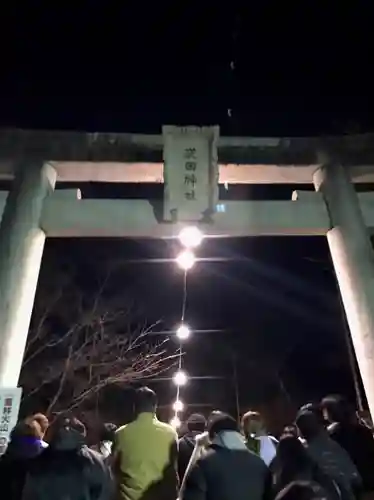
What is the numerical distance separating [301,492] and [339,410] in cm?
171

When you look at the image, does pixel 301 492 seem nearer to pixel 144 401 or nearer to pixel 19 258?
pixel 144 401

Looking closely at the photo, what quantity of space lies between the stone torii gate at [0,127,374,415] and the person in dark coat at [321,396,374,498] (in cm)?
162

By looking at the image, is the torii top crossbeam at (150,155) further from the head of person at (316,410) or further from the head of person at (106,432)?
the head of person at (316,410)

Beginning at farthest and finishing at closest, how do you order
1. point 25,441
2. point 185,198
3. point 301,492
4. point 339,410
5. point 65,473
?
1. point 185,198
2. point 339,410
3. point 25,441
4. point 65,473
5. point 301,492

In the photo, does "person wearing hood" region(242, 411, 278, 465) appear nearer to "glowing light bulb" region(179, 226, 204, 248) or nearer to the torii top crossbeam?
"glowing light bulb" region(179, 226, 204, 248)

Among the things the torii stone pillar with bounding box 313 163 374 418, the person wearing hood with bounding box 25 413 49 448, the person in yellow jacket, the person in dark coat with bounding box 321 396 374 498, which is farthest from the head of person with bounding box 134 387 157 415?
the torii stone pillar with bounding box 313 163 374 418

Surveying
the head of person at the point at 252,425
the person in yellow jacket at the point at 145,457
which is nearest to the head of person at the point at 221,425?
the person in yellow jacket at the point at 145,457

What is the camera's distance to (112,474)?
4.13 metres

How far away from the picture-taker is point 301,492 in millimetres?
2711

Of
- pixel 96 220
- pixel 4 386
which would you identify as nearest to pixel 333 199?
pixel 96 220

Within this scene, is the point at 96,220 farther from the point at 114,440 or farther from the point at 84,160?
the point at 114,440

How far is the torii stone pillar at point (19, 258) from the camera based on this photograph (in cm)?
562

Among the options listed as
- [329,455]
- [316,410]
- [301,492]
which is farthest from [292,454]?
[301,492]

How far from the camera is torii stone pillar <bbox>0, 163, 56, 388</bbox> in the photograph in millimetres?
5621
